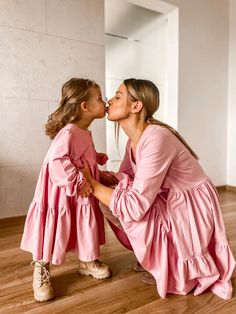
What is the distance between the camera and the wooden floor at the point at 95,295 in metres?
1.08

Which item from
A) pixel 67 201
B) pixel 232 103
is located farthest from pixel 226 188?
pixel 67 201

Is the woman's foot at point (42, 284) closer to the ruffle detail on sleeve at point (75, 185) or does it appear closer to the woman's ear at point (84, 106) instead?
the ruffle detail on sleeve at point (75, 185)

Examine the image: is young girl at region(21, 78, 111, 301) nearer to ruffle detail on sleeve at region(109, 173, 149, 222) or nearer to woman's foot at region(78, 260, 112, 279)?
woman's foot at region(78, 260, 112, 279)

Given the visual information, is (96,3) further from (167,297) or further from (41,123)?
(167,297)

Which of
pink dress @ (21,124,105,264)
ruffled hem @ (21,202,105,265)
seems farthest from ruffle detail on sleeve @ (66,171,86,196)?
ruffled hem @ (21,202,105,265)

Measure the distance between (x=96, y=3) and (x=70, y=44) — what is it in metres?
0.43

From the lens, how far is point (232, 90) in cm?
343

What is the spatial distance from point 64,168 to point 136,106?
376mm

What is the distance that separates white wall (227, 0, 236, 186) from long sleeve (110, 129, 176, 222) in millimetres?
2562

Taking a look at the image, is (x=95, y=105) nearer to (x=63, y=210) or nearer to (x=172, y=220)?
(x=63, y=210)

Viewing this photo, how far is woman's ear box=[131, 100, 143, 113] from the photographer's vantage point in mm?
1230

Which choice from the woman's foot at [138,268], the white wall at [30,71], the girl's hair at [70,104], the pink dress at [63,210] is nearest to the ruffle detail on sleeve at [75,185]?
the pink dress at [63,210]

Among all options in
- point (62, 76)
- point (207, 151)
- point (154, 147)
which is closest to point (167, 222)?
point (154, 147)

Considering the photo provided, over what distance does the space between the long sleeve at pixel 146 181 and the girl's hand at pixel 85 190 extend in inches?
3.8
